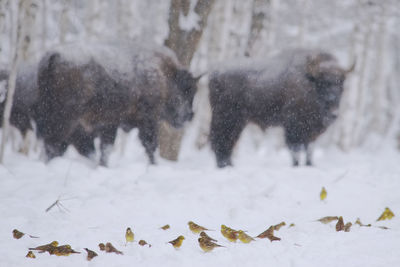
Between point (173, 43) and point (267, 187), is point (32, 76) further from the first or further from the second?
point (267, 187)

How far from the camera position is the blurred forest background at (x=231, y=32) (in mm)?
6766

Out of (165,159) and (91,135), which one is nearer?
(91,135)

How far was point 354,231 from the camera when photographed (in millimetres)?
3271

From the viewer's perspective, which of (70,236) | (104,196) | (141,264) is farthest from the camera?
(104,196)

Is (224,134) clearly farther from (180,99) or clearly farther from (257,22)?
(257,22)

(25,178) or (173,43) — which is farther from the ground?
(173,43)

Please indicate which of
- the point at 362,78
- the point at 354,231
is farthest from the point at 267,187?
the point at 362,78

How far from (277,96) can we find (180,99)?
1.43m

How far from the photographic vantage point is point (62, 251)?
2.63 metres

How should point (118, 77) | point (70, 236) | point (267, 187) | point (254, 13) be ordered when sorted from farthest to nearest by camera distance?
point (254, 13) < point (118, 77) < point (267, 187) < point (70, 236)

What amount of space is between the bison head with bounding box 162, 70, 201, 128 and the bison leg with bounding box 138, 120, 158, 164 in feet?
1.10

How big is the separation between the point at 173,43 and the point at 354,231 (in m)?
4.46

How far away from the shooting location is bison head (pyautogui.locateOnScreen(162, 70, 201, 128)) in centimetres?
641

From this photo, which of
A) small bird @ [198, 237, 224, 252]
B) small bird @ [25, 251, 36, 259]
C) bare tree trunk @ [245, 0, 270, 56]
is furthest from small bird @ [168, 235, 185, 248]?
bare tree trunk @ [245, 0, 270, 56]
